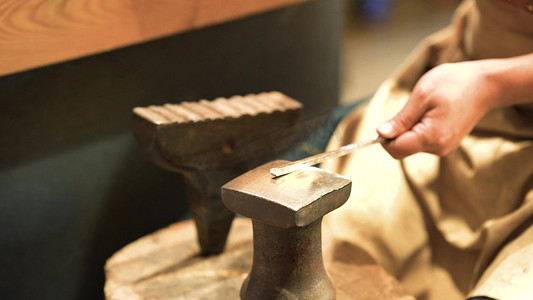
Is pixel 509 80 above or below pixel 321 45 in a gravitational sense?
above

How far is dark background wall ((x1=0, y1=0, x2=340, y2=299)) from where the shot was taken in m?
1.35

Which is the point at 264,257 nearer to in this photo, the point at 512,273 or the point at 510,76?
the point at 512,273

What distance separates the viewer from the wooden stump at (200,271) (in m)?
1.20

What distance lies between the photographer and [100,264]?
1586 millimetres

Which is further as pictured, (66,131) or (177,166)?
(66,131)

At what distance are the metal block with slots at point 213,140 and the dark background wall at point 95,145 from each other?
1.00 ft

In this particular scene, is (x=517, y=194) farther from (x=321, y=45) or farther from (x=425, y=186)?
(x=321, y=45)

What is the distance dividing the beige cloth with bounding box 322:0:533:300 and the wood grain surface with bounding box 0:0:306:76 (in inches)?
19.4

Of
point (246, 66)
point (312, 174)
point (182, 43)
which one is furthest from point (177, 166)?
point (246, 66)

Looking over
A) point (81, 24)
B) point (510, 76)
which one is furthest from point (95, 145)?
point (510, 76)

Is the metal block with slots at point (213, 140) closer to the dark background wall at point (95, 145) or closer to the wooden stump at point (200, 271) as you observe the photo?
the wooden stump at point (200, 271)

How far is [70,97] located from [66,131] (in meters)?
0.08

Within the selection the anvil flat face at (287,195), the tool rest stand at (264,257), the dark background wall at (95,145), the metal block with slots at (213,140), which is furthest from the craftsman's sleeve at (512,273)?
the dark background wall at (95,145)

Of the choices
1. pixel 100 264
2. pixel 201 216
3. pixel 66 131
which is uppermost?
pixel 66 131
